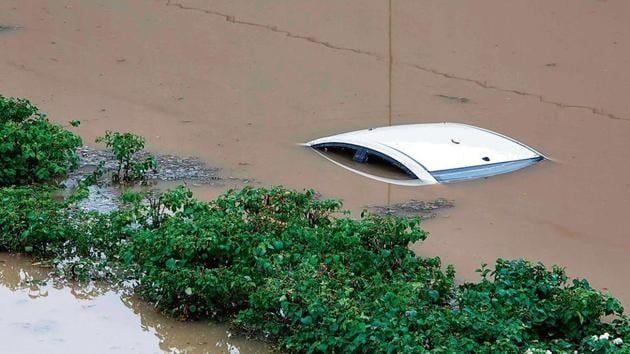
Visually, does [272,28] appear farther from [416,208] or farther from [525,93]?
[416,208]

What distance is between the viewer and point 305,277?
17.3 ft

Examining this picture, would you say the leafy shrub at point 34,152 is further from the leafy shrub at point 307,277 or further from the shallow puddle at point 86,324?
the shallow puddle at point 86,324

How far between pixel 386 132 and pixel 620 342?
2985 mm

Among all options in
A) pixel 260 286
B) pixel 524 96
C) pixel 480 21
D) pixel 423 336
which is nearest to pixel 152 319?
pixel 260 286

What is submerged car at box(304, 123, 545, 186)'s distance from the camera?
7191mm

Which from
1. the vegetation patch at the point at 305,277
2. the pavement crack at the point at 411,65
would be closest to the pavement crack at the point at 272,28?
the pavement crack at the point at 411,65

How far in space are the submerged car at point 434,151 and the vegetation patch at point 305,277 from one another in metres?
1.17

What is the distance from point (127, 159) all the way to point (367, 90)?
2560 mm

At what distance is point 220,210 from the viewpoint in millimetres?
5996

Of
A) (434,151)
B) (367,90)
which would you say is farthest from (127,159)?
(367,90)

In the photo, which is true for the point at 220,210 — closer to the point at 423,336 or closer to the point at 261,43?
the point at 423,336

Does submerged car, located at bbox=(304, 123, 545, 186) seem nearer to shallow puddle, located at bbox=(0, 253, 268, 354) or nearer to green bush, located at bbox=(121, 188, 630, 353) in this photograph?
green bush, located at bbox=(121, 188, 630, 353)

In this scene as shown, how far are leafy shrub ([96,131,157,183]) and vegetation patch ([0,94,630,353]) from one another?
2.12ft

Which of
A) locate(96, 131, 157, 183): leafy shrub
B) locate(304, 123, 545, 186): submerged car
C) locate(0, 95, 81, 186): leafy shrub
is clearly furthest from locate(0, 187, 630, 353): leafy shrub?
locate(304, 123, 545, 186): submerged car
